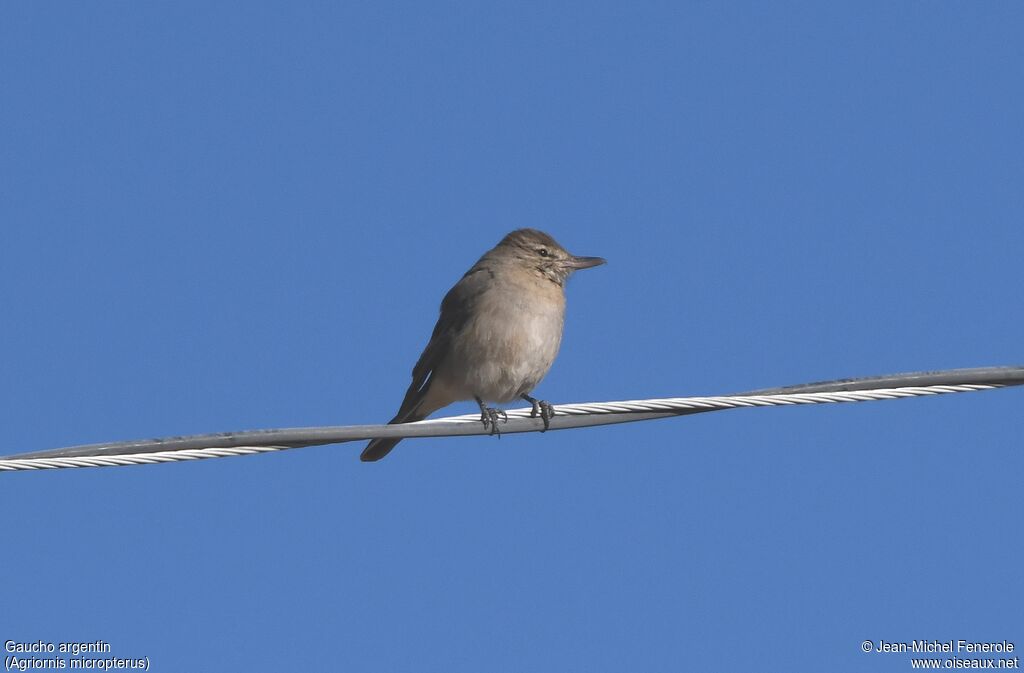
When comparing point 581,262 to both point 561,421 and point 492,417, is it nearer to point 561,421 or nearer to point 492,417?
point 492,417

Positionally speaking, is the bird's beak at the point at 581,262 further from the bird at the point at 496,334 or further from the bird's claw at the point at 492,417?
the bird's claw at the point at 492,417

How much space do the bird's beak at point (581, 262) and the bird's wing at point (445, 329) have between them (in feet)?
2.47

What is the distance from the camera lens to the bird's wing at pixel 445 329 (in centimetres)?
1007

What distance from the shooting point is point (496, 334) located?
973 cm

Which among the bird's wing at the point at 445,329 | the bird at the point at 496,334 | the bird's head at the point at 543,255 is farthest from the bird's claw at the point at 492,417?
the bird's head at the point at 543,255

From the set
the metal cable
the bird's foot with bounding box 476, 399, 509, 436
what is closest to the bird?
the bird's foot with bounding box 476, 399, 509, 436

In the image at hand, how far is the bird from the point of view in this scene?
9734mm

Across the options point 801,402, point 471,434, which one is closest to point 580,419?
point 471,434

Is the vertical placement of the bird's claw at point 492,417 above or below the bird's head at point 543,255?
below

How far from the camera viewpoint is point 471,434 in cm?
671

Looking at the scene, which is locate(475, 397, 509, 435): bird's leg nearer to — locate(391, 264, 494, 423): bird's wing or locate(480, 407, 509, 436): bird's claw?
locate(480, 407, 509, 436): bird's claw

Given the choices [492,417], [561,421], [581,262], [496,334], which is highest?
[581,262]

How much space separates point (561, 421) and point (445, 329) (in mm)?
3363

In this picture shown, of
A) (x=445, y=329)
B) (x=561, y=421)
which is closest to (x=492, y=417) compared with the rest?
(x=561, y=421)
